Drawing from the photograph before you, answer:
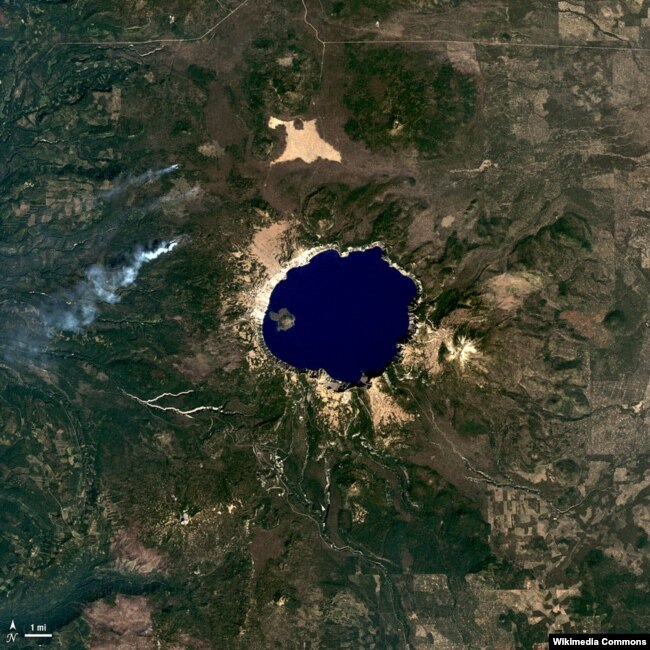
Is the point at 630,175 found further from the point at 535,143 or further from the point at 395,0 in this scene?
the point at 395,0

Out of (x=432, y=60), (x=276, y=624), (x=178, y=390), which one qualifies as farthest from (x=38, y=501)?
(x=432, y=60)

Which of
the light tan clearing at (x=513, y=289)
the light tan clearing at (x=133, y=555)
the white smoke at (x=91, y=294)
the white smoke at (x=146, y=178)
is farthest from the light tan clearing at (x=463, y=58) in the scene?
the light tan clearing at (x=133, y=555)

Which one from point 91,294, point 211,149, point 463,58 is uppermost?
point 463,58

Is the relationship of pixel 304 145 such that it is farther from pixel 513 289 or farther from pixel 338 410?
pixel 338 410

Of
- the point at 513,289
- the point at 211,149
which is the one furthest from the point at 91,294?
the point at 513,289

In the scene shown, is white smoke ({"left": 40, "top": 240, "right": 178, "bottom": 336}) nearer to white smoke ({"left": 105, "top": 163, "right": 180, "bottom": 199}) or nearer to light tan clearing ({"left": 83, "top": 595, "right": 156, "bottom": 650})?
white smoke ({"left": 105, "top": 163, "right": 180, "bottom": 199})
